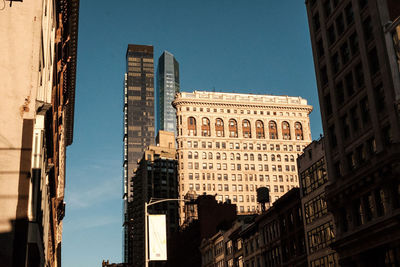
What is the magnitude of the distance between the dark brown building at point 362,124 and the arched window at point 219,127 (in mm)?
115020

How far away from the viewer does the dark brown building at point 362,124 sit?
47.8 metres

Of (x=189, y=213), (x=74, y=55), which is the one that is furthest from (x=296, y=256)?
(x=189, y=213)

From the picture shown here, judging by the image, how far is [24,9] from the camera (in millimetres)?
28375

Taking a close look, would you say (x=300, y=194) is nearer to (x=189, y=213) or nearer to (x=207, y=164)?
(x=189, y=213)

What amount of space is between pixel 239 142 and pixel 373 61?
129m

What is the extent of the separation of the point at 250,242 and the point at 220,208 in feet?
128

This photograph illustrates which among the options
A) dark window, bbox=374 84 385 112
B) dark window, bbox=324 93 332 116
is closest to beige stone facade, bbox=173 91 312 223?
dark window, bbox=324 93 332 116

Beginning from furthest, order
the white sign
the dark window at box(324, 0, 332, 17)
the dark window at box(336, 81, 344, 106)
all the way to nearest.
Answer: the dark window at box(324, 0, 332, 17) < the dark window at box(336, 81, 344, 106) < the white sign

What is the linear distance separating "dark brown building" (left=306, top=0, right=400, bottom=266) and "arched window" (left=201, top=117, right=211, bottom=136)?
113402mm

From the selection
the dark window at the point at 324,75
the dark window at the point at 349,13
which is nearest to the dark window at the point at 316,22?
the dark window at the point at 324,75

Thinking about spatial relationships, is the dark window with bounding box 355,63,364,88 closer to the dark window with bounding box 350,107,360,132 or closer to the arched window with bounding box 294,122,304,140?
the dark window with bounding box 350,107,360,132

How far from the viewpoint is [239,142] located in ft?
595

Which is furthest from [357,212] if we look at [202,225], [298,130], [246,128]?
[298,130]

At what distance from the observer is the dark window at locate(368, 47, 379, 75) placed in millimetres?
52688
